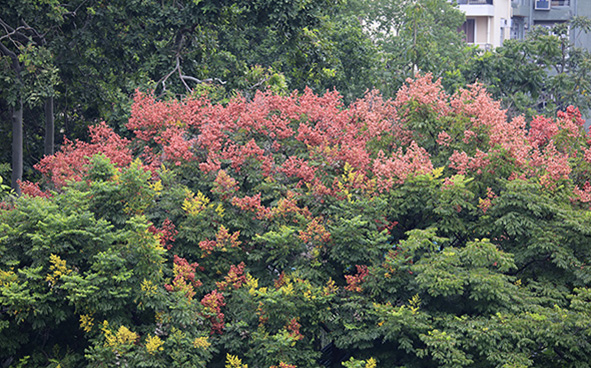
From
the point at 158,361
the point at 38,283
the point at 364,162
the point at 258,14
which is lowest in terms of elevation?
the point at 158,361

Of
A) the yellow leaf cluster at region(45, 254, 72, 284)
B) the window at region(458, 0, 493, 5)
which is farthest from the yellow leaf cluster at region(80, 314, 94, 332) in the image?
the window at region(458, 0, 493, 5)

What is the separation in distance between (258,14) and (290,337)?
7.97m

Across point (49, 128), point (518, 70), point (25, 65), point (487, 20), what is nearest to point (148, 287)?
point (25, 65)

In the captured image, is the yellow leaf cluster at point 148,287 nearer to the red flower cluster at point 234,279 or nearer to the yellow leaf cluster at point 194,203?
the red flower cluster at point 234,279

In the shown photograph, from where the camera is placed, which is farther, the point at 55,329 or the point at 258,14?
the point at 258,14

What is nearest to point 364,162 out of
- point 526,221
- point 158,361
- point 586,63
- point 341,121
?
point 341,121

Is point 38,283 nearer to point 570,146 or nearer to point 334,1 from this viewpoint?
point 570,146

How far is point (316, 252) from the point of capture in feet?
29.2

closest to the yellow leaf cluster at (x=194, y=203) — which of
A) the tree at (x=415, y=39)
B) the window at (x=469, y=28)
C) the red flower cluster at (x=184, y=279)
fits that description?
the red flower cluster at (x=184, y=279)

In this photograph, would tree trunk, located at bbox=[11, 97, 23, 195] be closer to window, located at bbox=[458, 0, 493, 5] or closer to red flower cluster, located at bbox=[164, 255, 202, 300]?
red flower cluster, located at bbox=[164, 255, 202, 300]

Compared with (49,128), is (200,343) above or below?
below

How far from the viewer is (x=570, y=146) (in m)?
10.2

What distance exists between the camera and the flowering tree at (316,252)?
8.23 m

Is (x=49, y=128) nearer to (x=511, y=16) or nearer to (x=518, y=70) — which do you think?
(x=518, y=70)
